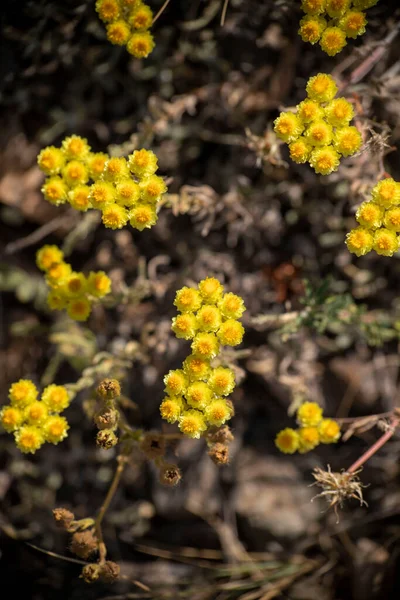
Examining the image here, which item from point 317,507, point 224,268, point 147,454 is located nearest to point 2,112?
point 224,268

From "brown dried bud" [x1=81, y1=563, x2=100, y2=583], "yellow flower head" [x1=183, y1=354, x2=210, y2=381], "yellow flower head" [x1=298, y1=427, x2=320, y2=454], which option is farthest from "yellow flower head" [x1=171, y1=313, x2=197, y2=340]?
"brown dried bud" [x1=81, y1=563, x2=100, y2=583]

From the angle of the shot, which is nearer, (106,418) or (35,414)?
(106,418)

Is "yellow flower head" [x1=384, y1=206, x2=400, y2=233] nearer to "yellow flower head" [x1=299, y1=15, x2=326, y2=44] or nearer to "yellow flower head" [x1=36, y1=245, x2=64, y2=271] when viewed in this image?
"yellow flower head" [x1=299, y1=15, x2=326, y2=44]

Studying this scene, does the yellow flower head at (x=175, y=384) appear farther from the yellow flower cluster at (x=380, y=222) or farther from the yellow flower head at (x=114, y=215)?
the yellow flower cluster at (x=380, y=222)

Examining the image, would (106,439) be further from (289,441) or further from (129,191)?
(129,191)

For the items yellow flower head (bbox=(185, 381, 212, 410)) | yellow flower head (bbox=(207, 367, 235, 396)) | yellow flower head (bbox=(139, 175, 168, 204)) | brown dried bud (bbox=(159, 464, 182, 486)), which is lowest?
brown dried bud (bbox=(159, 464, 182, 486))

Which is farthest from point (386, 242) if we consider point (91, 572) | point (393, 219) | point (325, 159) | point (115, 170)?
point (91, 572)

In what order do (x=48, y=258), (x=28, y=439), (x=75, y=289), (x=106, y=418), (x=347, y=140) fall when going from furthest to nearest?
(x=48, y=258) < (x=75, y=289) < (x=28, y=439) < (x=347, y=140) < (x=106, y=418)
